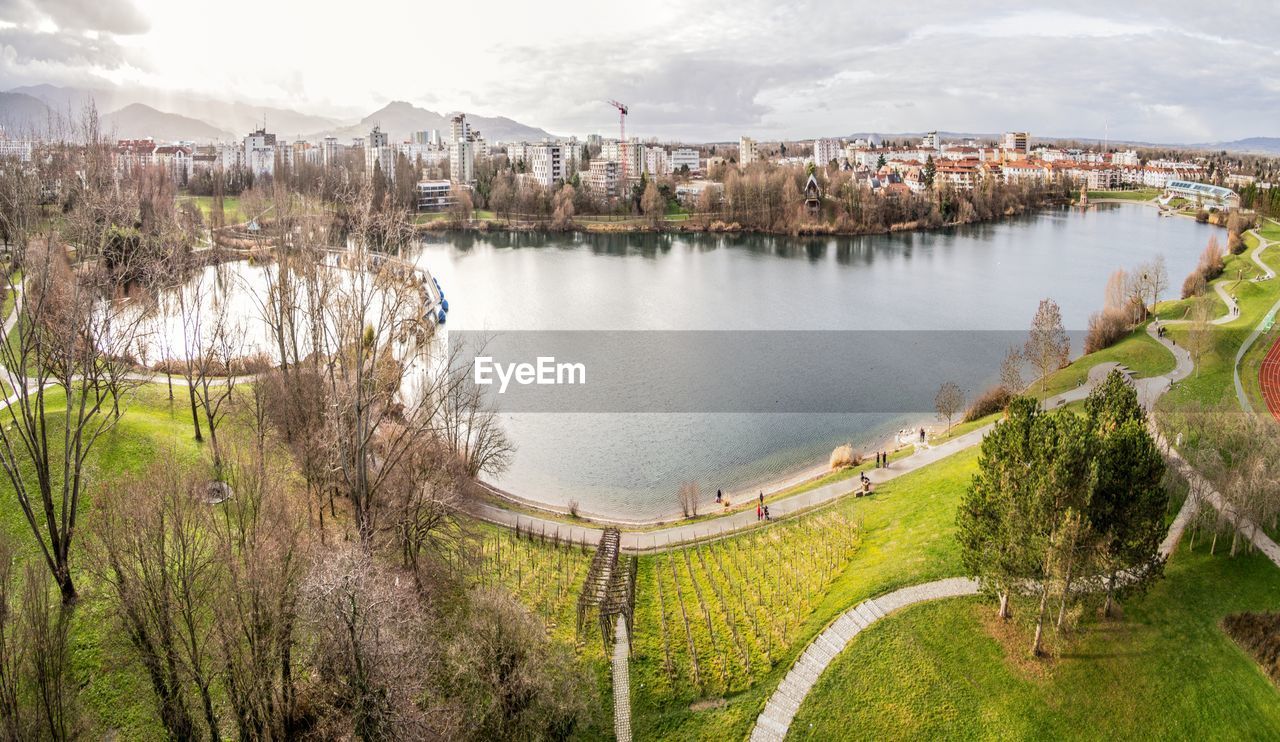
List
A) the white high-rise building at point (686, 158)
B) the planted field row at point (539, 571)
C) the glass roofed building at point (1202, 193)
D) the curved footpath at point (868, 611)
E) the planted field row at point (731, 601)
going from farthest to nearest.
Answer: the white high-rise building at point (686, 158), the glass roofed building at point (1202, 193), the planted field row at point (539, 571), the planted field row at point (731, 601), the curved footpath at point (868, 611)

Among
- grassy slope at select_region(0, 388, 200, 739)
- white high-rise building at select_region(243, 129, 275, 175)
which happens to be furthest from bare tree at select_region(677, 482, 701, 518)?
white high-rise building at select_region(243, 129, 275, 175)

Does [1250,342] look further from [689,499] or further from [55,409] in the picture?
[55,409]

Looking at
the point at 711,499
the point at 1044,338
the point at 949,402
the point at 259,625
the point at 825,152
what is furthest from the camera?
the point at 825,152

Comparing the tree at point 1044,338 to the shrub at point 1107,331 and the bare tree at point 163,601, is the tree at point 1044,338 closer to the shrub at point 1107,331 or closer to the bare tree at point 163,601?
the shrub at point 1107,331

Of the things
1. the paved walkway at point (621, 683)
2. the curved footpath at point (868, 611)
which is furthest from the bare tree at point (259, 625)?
the curved footpath at point (868, 611)

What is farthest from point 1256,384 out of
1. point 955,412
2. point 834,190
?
point 834,190

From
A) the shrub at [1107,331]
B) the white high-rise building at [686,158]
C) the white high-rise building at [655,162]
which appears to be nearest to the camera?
the shrub at [1107,331]

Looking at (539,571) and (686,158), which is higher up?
(686,158)

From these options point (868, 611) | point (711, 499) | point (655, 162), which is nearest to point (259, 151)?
point (655, 162)
